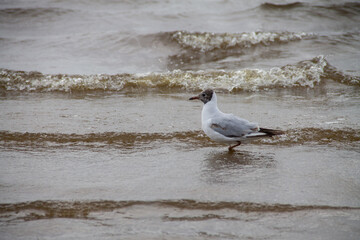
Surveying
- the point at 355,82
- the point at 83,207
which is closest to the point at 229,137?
the point at 83,207

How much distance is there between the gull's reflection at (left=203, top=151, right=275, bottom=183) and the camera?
4047mm

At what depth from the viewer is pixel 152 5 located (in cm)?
1270

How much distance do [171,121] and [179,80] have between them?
7.83 ft

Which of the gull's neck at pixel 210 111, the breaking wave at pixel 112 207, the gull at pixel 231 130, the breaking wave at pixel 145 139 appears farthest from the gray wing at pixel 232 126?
the breaking wave at pixel 112 207

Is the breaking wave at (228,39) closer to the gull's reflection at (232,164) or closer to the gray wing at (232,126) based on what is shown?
the gray wing at (232,126)

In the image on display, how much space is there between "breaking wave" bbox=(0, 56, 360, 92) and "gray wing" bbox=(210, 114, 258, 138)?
3.16 m

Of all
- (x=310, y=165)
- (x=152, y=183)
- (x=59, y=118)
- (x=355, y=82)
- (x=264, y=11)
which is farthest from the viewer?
(x=264, y=11)

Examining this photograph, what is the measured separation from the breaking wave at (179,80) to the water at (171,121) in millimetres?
32

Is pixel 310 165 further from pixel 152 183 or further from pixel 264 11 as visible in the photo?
pixel 264 11

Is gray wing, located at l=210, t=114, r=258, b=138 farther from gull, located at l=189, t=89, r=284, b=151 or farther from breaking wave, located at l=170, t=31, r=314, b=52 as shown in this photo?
breaking wave, located at l=170, t=31, r=314, b=52

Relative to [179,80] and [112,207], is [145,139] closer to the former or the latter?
[112,207]

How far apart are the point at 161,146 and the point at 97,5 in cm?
890

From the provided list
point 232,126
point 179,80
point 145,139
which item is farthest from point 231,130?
point 179,80

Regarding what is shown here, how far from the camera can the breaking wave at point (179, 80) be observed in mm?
7832
